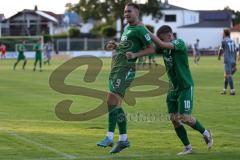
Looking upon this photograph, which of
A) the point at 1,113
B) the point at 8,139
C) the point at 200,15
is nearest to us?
the point at 8,139

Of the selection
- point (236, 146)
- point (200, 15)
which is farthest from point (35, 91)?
point (200, 15)

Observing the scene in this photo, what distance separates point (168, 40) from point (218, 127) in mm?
4044

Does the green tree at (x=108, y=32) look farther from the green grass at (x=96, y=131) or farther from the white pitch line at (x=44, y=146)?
the white pitch line at (x=44, y=146)

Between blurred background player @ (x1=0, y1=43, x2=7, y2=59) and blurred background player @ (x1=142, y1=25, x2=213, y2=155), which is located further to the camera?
blurred background player @ (x1=0, y1=43, x2=7, y2=59)

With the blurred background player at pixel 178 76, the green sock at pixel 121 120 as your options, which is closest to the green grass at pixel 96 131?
the green sock at pixel 121 120

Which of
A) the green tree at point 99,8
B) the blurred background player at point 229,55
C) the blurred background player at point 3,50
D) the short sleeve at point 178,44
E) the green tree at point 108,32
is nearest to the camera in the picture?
the short sleeve at point 178,44

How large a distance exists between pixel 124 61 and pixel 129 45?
0.26 m

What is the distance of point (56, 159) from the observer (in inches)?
387

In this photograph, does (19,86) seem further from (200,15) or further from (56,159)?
(200,15)

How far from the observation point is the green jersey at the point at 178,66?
10.2 metres

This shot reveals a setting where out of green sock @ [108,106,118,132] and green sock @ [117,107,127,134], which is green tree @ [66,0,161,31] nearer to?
green sock @ [108,106,118,132]

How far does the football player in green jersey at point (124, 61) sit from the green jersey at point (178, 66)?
0.29m

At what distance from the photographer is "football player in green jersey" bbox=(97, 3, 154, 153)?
1027 centimetres

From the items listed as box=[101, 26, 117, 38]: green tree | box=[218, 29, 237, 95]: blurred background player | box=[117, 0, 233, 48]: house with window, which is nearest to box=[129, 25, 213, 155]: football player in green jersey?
box=[218, 29, 237, 95]: blurred background player
